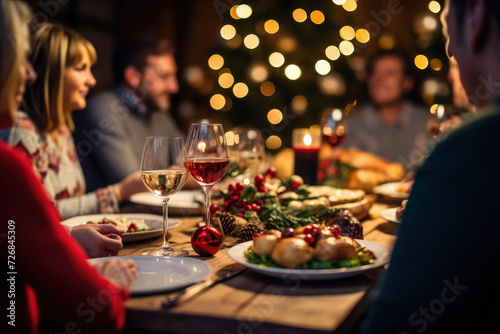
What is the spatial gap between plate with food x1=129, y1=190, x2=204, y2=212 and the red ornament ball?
1.71 feet

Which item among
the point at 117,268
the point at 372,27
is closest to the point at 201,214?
the point at 117,268

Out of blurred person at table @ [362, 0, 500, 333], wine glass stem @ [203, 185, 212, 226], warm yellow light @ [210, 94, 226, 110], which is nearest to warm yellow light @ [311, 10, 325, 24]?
warm yellow light @ [210, 94, 226, 110]

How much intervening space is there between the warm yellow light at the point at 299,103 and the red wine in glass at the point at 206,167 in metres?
2.92

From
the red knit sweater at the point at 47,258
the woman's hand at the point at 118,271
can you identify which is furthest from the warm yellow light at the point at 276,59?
the red knit sweater at the point at 47,258

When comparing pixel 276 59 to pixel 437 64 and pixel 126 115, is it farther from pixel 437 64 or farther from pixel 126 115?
pixel 126 115

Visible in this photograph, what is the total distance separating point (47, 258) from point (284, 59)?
3.41 metres

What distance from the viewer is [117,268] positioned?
2.95 ft

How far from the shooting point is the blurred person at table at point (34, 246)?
2.39 ft

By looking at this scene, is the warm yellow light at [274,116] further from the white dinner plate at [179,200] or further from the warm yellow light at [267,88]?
the white dinner plate at [179,200]

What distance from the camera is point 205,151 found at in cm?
Answer: 118

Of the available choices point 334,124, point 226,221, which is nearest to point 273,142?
point 334,124

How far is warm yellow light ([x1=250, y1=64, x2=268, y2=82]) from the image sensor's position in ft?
13.1

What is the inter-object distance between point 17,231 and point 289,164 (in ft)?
6.06

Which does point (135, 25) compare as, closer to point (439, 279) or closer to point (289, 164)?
point (289, 164)
